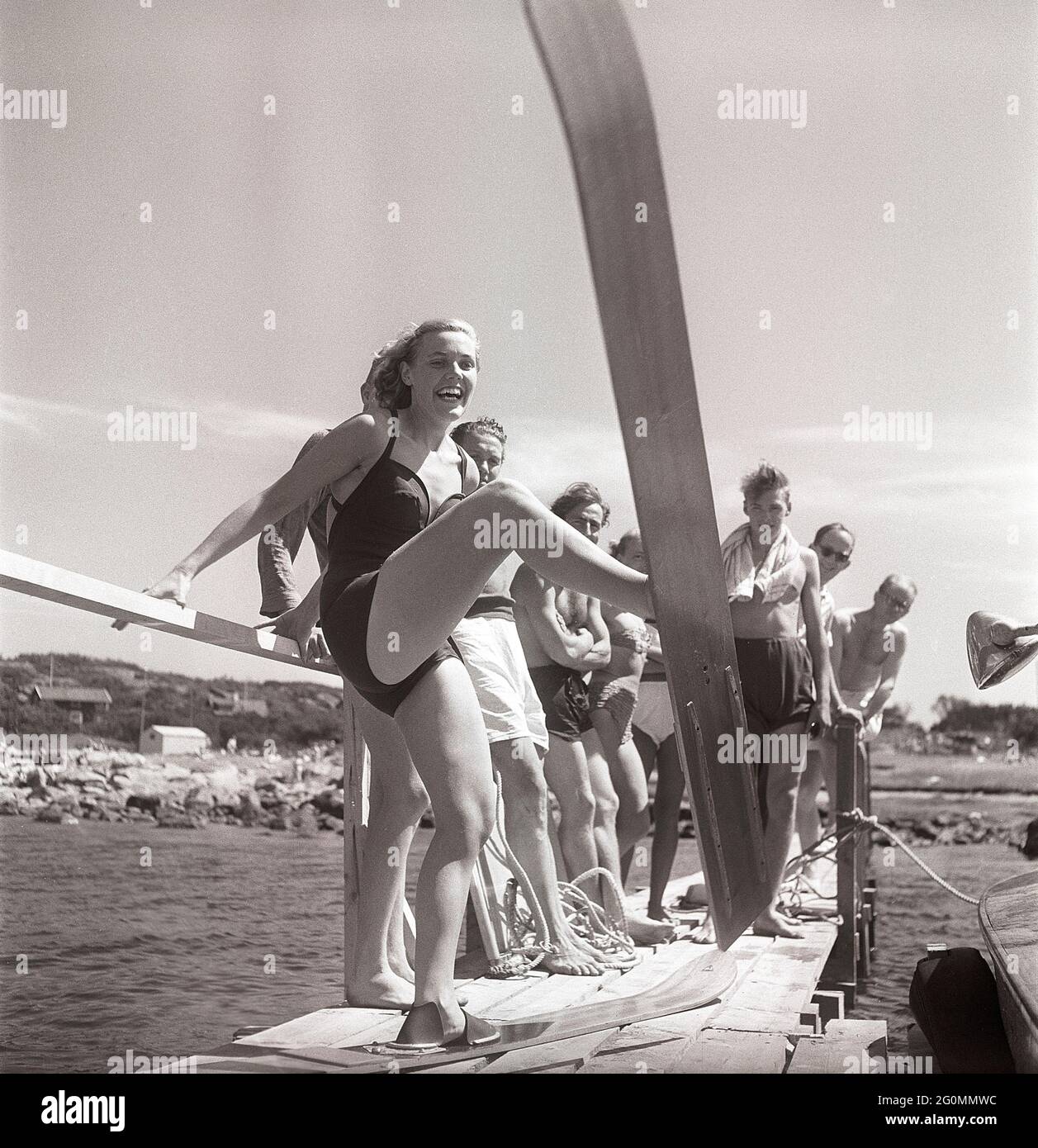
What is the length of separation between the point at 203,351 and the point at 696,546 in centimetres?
3775

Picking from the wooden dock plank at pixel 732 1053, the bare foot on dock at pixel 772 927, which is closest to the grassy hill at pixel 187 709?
the bare foot on dock at pixel 772 927

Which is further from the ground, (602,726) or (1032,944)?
(602,726)

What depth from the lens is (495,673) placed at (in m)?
3.10

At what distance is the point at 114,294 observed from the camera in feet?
113

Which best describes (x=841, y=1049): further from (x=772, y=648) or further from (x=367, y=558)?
(x=772, y=648)

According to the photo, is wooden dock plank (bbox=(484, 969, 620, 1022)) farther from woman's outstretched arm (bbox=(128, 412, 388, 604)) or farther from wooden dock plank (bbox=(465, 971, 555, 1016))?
woman's outstretched arm (bbox=(128, 412, 388, 604))

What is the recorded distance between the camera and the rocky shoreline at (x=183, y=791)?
87.8 ft

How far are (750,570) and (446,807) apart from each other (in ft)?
7.55

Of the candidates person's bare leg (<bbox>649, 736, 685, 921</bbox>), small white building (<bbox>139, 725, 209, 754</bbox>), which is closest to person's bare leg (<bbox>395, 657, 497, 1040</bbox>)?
person's bare leg (<bbox>649, 736, 685, 921</bbox>)

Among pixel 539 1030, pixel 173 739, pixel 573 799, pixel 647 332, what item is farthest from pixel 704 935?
pixel 173 739

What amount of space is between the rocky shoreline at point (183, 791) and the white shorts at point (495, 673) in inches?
927

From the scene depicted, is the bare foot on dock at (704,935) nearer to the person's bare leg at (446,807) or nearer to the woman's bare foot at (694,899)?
the woman's bare foot at (694,899)
